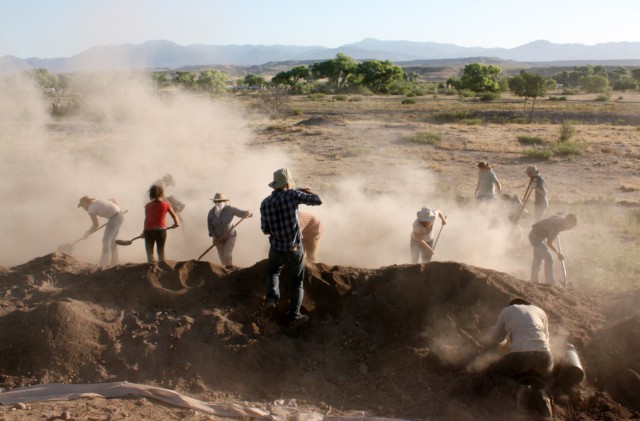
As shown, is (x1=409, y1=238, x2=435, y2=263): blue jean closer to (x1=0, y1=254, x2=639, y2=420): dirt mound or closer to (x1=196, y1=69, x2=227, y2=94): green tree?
(x1=0, y1=254, x2=639, y2=420): dirt mound

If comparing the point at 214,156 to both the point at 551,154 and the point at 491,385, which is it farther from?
the point at 491,385

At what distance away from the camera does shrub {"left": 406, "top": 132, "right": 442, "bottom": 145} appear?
1950 centimetres

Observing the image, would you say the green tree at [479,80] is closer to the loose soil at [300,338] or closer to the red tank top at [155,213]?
the loose soil at [300,338]

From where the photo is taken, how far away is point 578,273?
26.0ft

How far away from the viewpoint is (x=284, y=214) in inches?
198

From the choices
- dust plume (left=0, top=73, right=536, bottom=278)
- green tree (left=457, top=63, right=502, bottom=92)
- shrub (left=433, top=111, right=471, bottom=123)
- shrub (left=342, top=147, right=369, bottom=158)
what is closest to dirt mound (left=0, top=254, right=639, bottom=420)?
dust plume (left=0, top=73, right=536, bottom=278)

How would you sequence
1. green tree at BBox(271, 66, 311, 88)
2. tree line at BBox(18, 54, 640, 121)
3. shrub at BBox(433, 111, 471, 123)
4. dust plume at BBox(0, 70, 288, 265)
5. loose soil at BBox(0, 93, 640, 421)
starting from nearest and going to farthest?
loose soil at BBox(0, 93, 640, 421) → dust plume at BBox(0, 70, 288, 265) → shrub at BBox(433, 111, 471, 123) → tree line at BBox(18, 54, 640, 121) → green tree at BBox(271, 66, 311, 88)

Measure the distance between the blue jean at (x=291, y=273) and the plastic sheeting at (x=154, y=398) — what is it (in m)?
0.93

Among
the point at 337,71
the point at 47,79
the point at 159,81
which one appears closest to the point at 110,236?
the point at 159,81

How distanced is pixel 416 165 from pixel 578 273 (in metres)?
8.36

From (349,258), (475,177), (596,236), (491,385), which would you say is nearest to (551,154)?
(475,177)

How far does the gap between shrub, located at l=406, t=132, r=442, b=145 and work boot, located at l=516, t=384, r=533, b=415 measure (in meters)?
15.5

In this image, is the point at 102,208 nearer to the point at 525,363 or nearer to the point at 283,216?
the point at 283,216

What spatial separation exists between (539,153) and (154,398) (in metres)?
14.8
